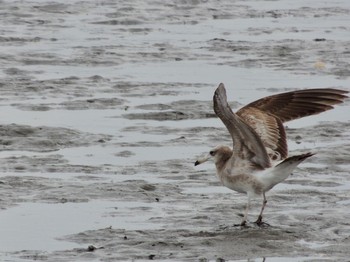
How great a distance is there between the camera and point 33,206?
1170cm

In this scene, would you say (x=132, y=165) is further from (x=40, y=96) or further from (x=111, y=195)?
(x=40, y=96)

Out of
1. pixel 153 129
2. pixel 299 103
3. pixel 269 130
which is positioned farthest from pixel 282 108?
pixel 153 129

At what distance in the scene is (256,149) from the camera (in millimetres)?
11414

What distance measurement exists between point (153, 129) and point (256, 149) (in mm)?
3769

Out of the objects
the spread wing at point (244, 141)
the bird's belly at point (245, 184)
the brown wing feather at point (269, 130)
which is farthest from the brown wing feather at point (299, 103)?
the bird's belly at point (245, 184)

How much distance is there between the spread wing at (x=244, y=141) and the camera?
36.1ft

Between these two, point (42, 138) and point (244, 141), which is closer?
point (244, 141)

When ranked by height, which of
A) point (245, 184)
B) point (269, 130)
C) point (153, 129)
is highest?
point (269, 130)

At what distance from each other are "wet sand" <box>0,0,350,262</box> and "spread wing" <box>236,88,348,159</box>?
625mm

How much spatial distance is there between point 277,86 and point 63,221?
6881 mm

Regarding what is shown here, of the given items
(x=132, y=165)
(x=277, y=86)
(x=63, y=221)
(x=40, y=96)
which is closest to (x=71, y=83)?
(x=40, y=96)

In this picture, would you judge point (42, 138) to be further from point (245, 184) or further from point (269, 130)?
point (245, 184)

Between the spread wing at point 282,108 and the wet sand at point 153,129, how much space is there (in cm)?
62

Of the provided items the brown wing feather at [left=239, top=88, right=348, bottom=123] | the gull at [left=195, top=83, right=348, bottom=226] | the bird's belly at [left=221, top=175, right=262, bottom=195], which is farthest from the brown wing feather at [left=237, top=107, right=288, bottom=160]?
the bird's belly at [left=221, top=175, right=262, bottom=195]
